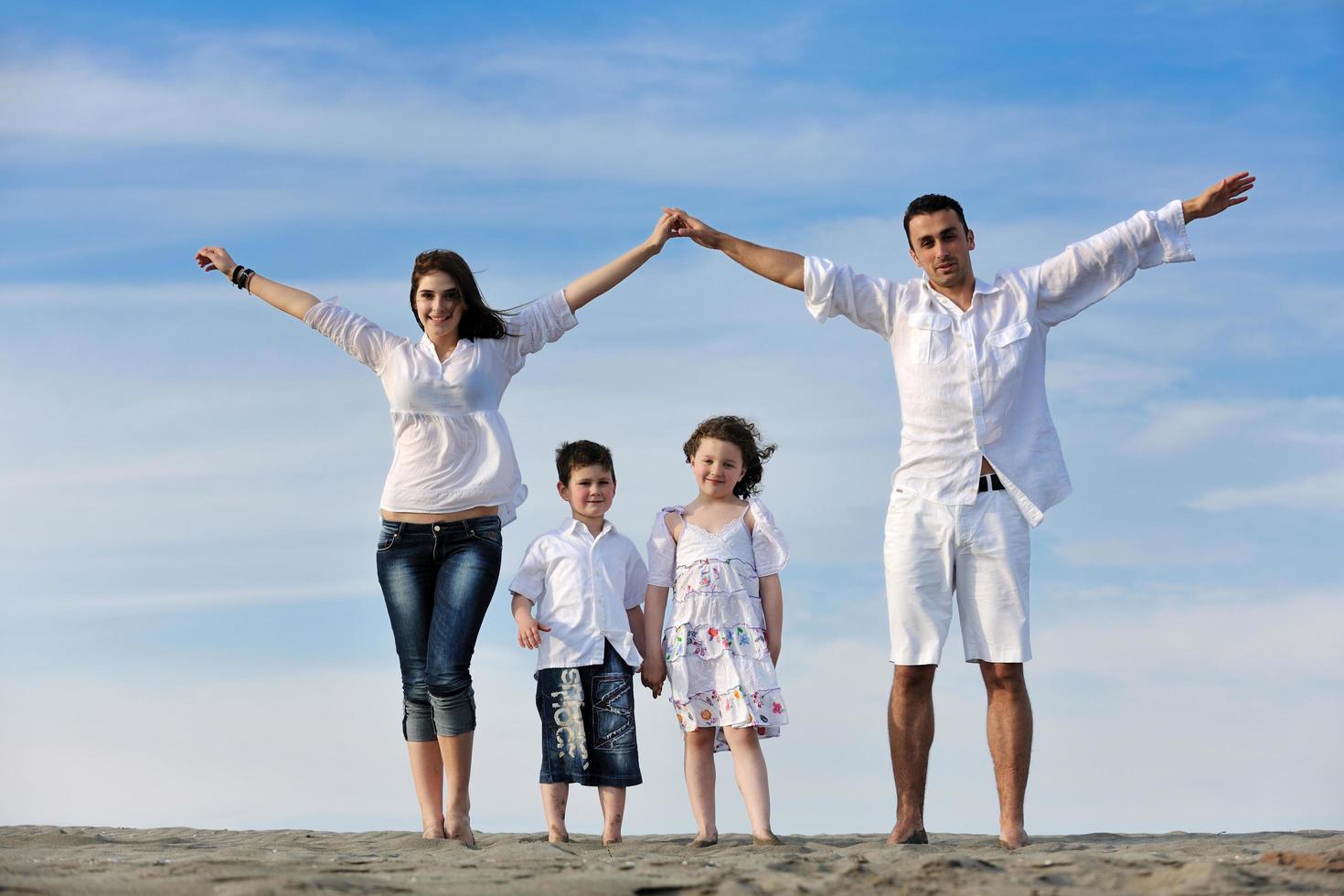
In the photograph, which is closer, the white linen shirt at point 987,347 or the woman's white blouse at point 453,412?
the white linen shirt at point 987,347

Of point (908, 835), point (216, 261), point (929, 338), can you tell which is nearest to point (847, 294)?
point (929, 338)

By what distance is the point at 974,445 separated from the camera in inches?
219

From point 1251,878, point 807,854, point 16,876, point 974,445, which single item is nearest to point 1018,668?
point 974,445

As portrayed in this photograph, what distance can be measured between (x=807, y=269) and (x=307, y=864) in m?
3.09

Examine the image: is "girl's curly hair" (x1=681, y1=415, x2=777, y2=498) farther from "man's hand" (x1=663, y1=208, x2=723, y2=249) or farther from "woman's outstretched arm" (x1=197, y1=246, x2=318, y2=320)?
"woman's outstretched arm" (x1=197, y1=246, x2=318, y2=320)

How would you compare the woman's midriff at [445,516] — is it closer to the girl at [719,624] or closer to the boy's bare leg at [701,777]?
the girl at [719,624]

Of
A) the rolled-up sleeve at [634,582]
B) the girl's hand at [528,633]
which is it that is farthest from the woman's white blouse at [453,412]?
the rolled-up sleeve at [634,582]

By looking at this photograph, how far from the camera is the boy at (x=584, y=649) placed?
5.73m

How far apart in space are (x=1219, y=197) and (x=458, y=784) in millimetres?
4177

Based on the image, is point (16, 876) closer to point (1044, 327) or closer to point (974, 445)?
point (974, 445)

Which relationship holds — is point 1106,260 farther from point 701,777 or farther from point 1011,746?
point 701,777

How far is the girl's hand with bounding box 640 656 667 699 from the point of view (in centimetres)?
580

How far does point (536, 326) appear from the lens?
6.11 m

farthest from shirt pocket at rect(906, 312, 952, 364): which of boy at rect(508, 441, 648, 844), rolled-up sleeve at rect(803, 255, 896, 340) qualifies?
boy at rect(508, 441, 648, 844)
